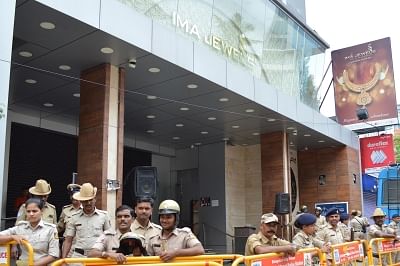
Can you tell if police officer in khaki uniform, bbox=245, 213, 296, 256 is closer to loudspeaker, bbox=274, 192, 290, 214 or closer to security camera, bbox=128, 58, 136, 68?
security camera, bbox=128, 58, 136, 68

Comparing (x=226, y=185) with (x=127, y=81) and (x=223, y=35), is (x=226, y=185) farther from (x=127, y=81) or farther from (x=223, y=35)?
(x=127, y=81)

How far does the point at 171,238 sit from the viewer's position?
4.90 metres

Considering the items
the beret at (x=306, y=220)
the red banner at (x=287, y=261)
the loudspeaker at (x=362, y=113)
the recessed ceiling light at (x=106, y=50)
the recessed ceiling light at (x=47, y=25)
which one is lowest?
the red banner at (x=287, y=261)

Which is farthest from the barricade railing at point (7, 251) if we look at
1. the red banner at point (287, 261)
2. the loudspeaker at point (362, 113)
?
the loudspeaker at point (362, 113)

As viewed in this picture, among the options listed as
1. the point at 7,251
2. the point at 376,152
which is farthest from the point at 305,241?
the point at 376,152

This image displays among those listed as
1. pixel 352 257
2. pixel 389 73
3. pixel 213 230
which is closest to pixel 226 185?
pixel 213 230

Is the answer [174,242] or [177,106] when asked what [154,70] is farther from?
[174,242]

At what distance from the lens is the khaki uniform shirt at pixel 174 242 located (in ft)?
15.9

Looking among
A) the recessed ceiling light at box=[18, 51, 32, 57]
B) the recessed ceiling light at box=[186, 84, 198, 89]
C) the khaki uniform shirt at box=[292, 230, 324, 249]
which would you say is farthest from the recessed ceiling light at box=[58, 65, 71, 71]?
the khaki uniform shirt at box=[292, 230, 324, 249]

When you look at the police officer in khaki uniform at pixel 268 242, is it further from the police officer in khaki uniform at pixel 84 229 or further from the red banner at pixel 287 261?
the police officer in khaki uniform at pixel 84 229

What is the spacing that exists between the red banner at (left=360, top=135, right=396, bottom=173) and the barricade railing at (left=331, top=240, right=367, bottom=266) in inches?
527

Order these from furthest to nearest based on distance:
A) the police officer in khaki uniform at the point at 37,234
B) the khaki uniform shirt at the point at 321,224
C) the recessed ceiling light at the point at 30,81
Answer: the recessed ceiling light at the point at 30,81 → the khaki uniform shirt at the point at 321,224 → the police officer in khaki uniform at the point at 37,234

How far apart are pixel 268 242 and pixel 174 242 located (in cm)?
121

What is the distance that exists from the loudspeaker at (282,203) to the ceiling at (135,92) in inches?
98.9
